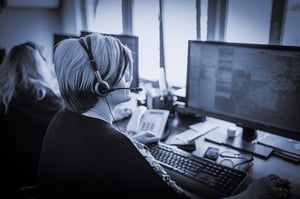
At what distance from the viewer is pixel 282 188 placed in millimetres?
1076

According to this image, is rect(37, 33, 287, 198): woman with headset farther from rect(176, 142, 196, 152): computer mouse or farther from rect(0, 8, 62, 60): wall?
rect(0, 8, 62, 60): wall

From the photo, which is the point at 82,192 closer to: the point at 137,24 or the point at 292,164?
the point at 292,164

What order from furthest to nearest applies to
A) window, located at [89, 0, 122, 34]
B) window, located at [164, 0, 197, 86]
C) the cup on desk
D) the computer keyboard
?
window, located at [89, 0, 122, 34] → window, located at [164, 0, 197, 86] → the cup on desk → the computer keyboard

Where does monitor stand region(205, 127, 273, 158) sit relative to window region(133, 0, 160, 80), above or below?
below

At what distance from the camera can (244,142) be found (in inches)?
60.6

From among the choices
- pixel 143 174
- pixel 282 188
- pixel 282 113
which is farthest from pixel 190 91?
pixel 143 174

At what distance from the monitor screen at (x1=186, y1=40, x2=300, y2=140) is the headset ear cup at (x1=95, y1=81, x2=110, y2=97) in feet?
2.18

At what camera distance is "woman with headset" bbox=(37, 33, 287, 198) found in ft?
2.87

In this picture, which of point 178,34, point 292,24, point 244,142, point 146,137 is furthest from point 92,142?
point 178,34

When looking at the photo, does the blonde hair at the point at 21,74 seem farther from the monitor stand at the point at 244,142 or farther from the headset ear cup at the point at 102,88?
the monitor stand at the point at 244,142

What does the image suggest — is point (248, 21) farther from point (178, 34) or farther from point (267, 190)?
point (267, 190)

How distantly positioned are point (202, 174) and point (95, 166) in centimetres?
50

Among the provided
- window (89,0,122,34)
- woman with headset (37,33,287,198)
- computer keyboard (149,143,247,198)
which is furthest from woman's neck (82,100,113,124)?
window (89,0,122,34)

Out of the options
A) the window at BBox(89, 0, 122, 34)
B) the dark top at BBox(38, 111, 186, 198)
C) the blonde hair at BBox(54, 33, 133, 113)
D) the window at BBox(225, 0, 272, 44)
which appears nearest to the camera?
the dark top at BBox(38, 111, 186, 198)
